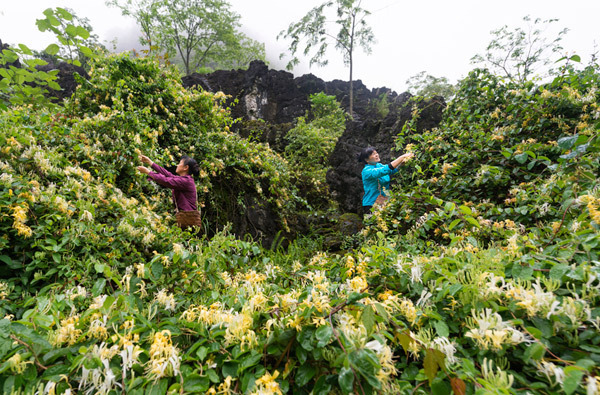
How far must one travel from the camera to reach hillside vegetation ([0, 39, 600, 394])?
674 millimetres

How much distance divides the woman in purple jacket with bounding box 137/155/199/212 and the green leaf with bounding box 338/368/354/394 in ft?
10.2

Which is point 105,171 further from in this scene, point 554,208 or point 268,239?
point 554,208

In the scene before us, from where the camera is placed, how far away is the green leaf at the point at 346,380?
1.97 feet

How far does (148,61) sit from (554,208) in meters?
5.50

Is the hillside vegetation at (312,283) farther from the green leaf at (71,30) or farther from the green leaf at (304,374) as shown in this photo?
the green leaf at (71,30)

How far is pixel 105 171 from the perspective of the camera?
9.01 feet

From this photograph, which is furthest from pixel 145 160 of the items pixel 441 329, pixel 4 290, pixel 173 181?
pixel 441 329

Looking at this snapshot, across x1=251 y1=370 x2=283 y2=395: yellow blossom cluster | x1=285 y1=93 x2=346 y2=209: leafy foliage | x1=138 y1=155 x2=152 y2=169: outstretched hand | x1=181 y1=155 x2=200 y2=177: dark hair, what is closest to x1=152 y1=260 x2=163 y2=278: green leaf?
x1=251 y1=370 x2=283 y2=395: yellow blossom cluster

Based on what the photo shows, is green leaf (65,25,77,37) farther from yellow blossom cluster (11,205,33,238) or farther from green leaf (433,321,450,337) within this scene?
green leaf (433,321,450,337)

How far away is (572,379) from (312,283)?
90cm

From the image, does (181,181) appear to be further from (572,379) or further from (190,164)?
(572,379)

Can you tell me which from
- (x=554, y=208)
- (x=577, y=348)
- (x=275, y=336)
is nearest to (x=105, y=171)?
(x=275, y=336)

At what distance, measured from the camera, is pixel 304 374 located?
724 mm

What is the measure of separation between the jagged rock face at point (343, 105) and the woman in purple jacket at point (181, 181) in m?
3.77
